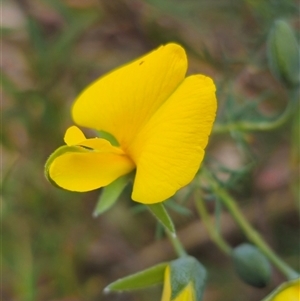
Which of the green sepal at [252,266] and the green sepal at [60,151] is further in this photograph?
the green sepal at [252,266]

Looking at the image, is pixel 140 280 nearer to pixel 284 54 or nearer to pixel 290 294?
pixel 290 294

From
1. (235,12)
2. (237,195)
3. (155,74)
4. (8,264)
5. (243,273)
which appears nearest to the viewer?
(155,74)

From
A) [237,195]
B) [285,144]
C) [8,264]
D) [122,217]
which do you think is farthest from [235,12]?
[8,264]

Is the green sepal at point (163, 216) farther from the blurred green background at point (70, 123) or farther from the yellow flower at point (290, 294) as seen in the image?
the blurred green background at point (70, 123)

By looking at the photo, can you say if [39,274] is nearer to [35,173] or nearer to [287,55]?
[35,173]

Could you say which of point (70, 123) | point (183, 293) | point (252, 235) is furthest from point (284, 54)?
point (70, 123)

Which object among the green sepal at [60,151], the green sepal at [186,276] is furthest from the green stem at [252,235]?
the green sepal at [60,151]
